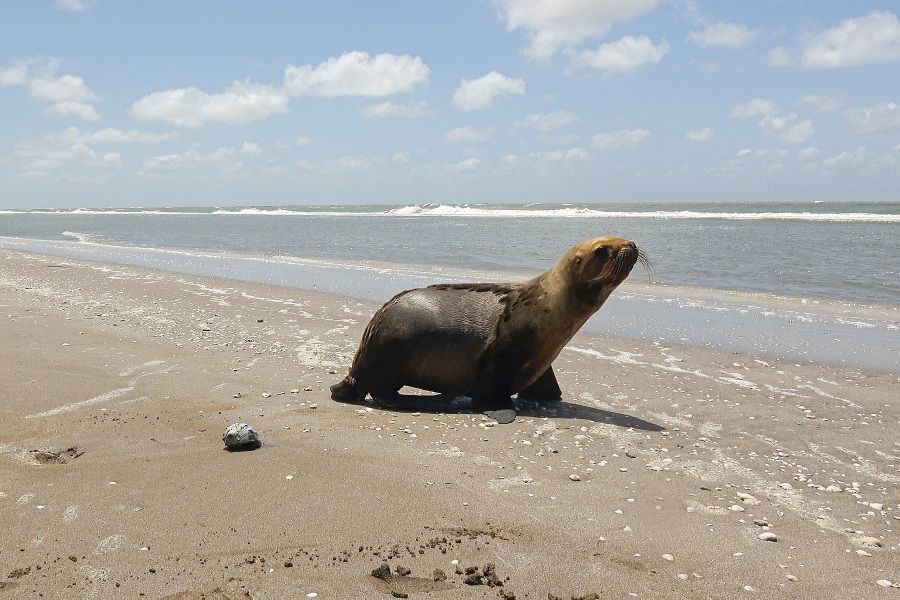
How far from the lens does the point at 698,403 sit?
7.05m

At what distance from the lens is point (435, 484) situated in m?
4.67

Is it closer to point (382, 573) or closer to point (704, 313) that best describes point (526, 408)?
point (382, 573)

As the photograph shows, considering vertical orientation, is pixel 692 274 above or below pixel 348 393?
above

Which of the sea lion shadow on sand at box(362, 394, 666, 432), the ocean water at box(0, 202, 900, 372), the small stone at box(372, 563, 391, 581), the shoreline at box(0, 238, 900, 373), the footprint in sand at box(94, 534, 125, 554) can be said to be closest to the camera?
the small stone at box(372, 563, 391, 581)

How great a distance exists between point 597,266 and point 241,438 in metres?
3.34

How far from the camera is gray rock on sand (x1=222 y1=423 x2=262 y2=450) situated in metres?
5.15

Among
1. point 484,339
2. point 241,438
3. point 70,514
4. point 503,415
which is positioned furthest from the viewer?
point 484,339

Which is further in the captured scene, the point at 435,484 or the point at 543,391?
the point at 543,391

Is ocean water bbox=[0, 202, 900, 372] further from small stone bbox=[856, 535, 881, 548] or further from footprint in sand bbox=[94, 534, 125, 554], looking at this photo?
footprint in sand bbox=[94, 534, 125, 554]

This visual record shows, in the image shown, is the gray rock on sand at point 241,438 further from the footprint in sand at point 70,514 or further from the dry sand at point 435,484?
the footprint in sand at point 70,514

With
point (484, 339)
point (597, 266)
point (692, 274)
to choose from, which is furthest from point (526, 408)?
point (692, 274)

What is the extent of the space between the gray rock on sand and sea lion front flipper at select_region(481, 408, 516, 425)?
2.06 m

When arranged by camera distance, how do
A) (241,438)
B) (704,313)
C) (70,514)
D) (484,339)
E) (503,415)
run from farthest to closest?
(704,313) < (484,339) < (503,415) < (241,438) < (70,514)

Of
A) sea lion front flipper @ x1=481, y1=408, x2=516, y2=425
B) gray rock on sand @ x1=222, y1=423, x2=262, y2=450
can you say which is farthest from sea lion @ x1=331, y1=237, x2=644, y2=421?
gray rock on sand @ x1=222, y1=423, x2=262, y2=450
